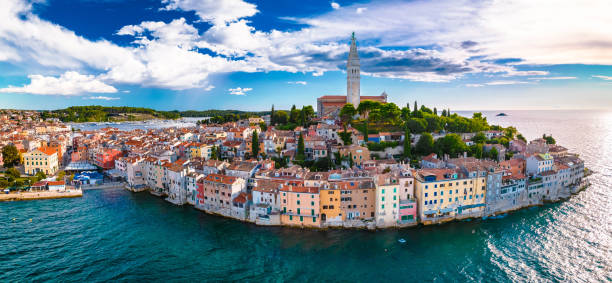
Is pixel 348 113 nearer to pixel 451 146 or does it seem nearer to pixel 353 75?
pixel 353 75

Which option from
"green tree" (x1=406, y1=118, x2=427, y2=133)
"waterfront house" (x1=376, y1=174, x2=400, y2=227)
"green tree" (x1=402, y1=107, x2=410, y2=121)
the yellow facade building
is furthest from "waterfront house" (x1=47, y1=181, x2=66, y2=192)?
"green tree" (x1=402, y1=107, x2=410, y2=121)

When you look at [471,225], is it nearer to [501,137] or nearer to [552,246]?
[552,246]

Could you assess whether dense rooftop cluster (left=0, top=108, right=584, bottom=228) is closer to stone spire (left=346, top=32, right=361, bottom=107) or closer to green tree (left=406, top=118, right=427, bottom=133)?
green tree (left=406, top=118, right=427, bottom=133)

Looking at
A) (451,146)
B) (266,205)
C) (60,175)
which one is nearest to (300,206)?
(266,205)

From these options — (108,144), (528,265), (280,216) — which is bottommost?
(528,265)

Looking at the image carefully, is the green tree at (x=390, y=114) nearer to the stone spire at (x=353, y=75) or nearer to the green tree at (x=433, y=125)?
the green tree at (x=433, y=125)

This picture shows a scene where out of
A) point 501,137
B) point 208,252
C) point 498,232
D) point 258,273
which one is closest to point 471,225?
point 498,232

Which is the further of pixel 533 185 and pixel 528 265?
pixel 533 185
